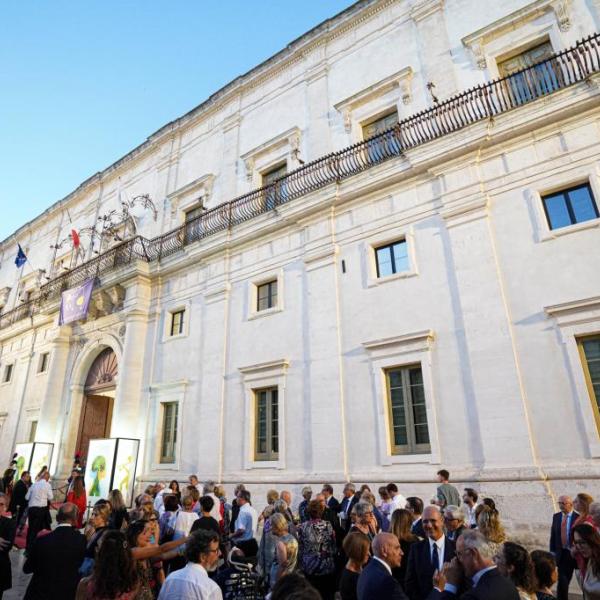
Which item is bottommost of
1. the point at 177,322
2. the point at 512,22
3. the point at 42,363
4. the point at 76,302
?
the point at 42,363

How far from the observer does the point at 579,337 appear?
7.45 meters

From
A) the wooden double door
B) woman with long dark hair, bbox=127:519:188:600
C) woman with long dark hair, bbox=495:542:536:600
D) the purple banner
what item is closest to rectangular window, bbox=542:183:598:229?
woman with long dark hair, bbox=495:542:536:600

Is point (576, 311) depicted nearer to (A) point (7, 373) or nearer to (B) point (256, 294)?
(B) point (256, 294)

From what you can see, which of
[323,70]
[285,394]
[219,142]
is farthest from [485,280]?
[219,142]

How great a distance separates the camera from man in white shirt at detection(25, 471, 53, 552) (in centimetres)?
794

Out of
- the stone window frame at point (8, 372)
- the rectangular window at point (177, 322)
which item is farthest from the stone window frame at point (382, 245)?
the stone window frame at point (8, 372)

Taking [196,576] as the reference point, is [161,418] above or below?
above

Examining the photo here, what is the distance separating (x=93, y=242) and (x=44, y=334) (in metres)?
4.53

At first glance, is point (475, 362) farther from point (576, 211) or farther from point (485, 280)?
point (576, 211)

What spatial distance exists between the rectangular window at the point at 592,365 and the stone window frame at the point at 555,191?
2.00 meters

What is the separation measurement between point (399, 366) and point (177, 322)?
26.3 ft

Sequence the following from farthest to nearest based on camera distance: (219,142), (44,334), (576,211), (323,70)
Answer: (44,334), (219,142), (323,70), (576,211)

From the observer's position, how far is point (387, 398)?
9.12 meters

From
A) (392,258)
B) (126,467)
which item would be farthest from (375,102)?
(126,467)
